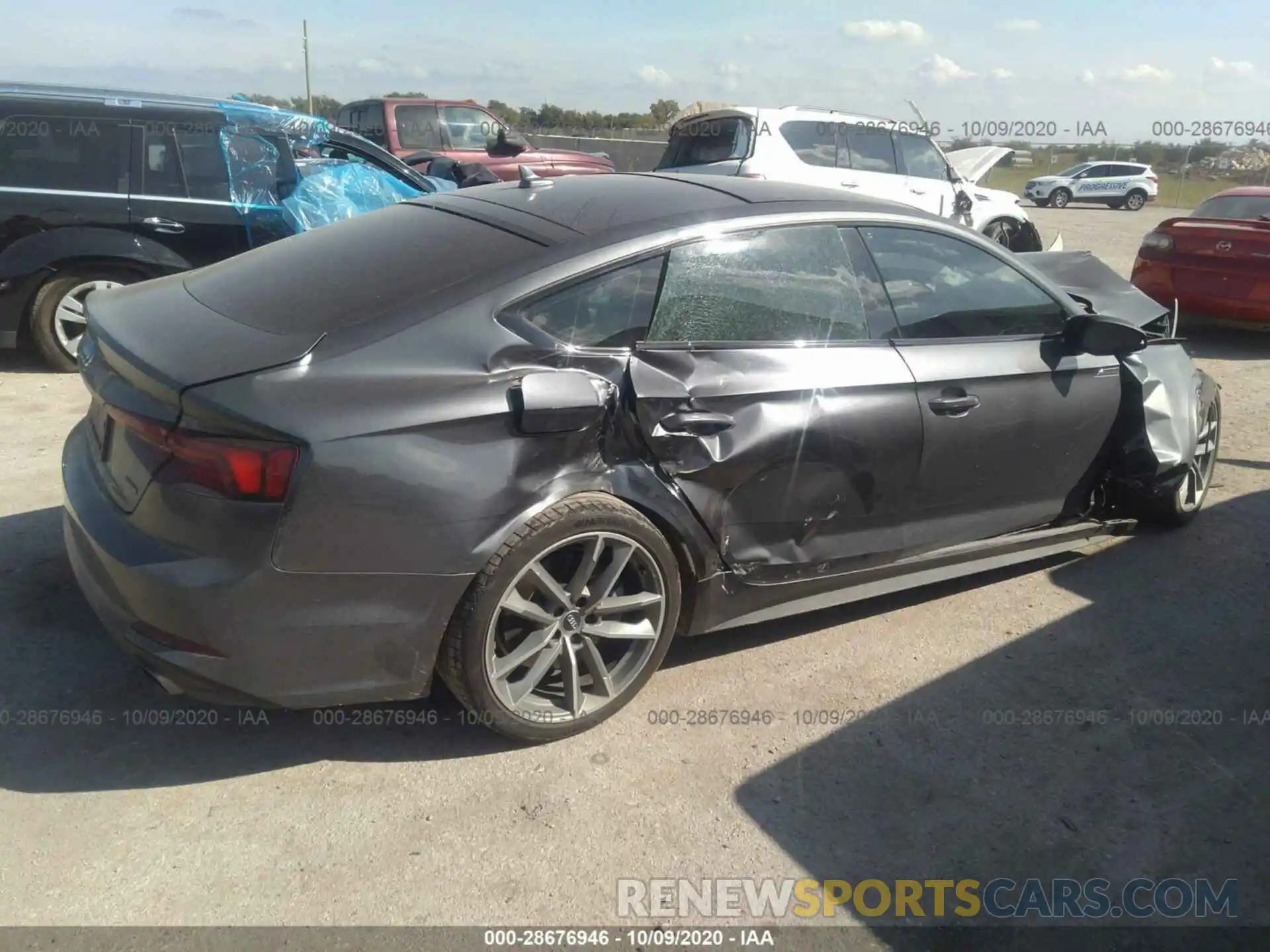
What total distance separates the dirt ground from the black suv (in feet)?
9.80

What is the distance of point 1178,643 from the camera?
3785mm

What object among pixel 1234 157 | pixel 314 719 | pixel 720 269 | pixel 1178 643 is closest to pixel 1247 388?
pixel 1178 643

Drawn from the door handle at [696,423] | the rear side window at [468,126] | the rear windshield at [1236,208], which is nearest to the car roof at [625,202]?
the door handle at [696,423]

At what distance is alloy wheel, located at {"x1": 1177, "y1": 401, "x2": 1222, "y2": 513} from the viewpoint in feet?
15.3

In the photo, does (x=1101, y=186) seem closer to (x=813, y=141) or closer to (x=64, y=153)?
(x=813, y=141)

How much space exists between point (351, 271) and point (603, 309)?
785mm

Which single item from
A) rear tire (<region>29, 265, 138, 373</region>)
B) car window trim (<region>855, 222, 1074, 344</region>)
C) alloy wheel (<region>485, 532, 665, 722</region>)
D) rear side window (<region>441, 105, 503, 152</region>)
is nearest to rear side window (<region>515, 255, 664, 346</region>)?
alloy wheel (<region>485, 532, 665, 722</region>)

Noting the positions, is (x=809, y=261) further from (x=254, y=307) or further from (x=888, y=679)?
(x=254, y=307)

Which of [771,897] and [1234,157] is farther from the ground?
[1234,157]

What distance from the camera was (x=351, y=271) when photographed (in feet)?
9.78

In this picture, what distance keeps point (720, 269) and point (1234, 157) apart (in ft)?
143

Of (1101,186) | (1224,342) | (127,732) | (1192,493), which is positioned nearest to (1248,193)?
(1224,342)

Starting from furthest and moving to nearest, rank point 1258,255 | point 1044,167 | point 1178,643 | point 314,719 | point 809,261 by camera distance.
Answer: point 1044,167 → point 1258,255 → point 1178,643 → point 809,261 → point 314,719

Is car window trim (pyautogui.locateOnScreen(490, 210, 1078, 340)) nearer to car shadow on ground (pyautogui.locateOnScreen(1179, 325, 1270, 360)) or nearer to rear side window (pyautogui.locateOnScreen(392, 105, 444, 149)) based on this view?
car shadow on ground (pyautogui.locateOnScreen(1179, 325, 1270, 360))
